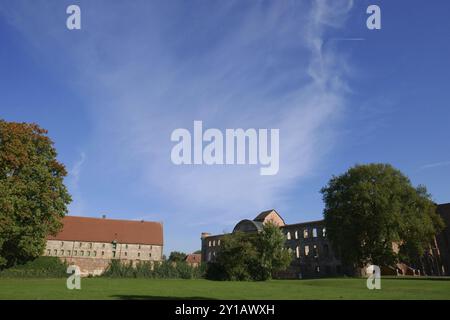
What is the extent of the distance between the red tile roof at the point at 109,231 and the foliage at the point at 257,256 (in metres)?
30.4

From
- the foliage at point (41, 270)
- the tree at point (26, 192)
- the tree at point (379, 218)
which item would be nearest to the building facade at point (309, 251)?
the tree at point (379, 218)

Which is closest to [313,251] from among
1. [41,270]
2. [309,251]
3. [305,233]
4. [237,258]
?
[309,251]

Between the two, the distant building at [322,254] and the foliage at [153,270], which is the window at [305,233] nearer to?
the distant building at [322,254]

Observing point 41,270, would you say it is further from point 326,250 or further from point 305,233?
point 326,250

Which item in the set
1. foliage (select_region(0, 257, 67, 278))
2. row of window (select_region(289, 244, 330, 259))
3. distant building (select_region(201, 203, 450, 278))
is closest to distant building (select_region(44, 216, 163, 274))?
foliage (select_region(0, 257, 67, 278))

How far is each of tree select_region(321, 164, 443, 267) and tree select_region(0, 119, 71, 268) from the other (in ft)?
103

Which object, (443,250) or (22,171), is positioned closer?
(22,171)

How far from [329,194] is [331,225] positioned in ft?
14.0

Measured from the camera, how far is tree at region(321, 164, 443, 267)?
41.5m

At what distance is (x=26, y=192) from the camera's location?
32594mm

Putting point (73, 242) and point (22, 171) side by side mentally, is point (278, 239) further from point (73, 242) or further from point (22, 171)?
point (73, 242)
